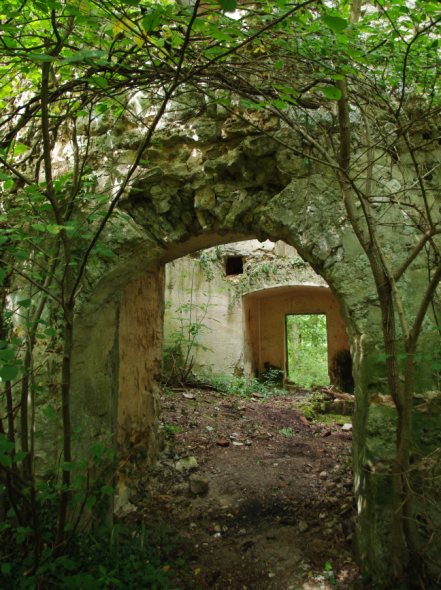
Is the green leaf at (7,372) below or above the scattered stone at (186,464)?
above

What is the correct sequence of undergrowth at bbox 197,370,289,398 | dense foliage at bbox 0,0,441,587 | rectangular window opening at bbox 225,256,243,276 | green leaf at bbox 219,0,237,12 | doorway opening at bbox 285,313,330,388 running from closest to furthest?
green leaf at bbox 219,0,237,12
dense foliage at bbox 0,0,441,587
undergrowth at bbox 197,370,289,398
rectangular window opening at bbox 225,256,243,276
doorway opening at bbox 285,313,330,388

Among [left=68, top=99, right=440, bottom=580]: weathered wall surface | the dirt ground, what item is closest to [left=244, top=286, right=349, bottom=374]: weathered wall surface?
the dirt ground

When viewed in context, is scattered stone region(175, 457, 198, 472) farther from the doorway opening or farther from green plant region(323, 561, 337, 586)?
the doorway opening

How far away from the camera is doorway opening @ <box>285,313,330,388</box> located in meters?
11.4

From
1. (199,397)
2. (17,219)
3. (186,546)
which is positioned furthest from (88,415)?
(199,397)

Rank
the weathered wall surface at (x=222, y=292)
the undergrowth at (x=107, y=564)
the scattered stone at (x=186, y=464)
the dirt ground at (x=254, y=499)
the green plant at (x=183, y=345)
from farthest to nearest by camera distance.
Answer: the weathered wall surface at (x=222, y=292) < the green plant at (x=183, y=345) < the scattered stone at (x=186, y=464) < the dirt ground at (x=254, y=499) < the undergrowth at (x=107, y=564)

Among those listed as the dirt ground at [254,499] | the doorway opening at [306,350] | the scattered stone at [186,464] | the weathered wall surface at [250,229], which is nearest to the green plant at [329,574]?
the dirt ground at [254,499]

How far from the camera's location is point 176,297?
811 cm

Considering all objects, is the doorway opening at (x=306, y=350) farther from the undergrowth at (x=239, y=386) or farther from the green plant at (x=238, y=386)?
the green plant at (x=238, y=386)

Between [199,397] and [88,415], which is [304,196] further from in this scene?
[199,397]

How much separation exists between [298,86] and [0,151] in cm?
157

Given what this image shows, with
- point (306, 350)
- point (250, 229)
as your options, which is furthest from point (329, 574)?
point (306, 350)

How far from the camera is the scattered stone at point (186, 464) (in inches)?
165

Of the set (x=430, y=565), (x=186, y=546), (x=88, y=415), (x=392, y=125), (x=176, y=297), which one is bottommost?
(x=186, y=546)
